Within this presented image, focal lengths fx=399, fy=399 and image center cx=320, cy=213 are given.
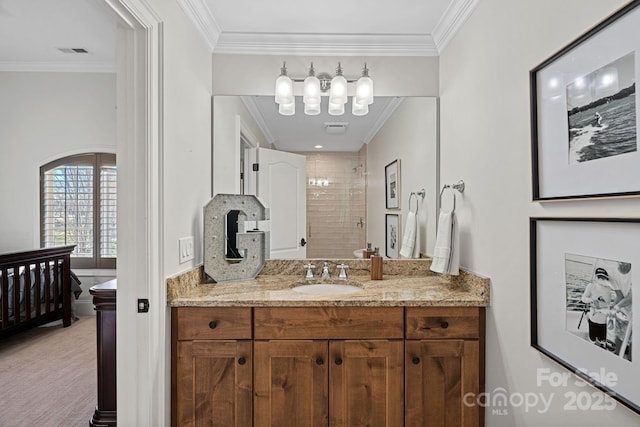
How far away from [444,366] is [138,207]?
154 centimetres

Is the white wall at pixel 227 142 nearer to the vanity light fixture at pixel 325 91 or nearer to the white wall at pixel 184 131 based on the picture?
the white wall at pixel 184 131

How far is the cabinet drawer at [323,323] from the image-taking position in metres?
1.86

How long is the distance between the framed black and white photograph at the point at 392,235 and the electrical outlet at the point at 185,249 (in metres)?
1.21

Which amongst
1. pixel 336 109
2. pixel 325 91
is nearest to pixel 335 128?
pixel 336 109

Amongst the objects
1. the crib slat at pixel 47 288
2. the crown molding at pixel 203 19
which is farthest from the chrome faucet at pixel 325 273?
the crib slat at pixel 47 288

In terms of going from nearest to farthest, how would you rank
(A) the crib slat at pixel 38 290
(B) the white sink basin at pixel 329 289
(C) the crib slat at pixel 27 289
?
(B) the white sink basin at pixel 329 289
(C) the crib slat at pixel 27 289
(A) the crib slat at pixel 38 290

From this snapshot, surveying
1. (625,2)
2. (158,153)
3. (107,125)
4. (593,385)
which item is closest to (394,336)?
(593,385)

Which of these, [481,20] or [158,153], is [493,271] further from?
[158,153]

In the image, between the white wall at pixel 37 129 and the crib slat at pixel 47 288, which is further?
the white wall at pixel 37 129

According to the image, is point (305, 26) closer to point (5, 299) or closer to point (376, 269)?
point (376, 269)

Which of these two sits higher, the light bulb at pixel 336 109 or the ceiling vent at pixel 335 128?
the light bulb at pixel 336 109

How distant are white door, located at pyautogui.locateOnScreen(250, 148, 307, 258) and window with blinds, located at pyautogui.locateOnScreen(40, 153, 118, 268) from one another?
2.53 m

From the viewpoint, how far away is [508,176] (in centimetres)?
164

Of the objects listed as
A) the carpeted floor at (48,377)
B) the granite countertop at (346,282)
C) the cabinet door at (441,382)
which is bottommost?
the carpeted floor at (48,377)
